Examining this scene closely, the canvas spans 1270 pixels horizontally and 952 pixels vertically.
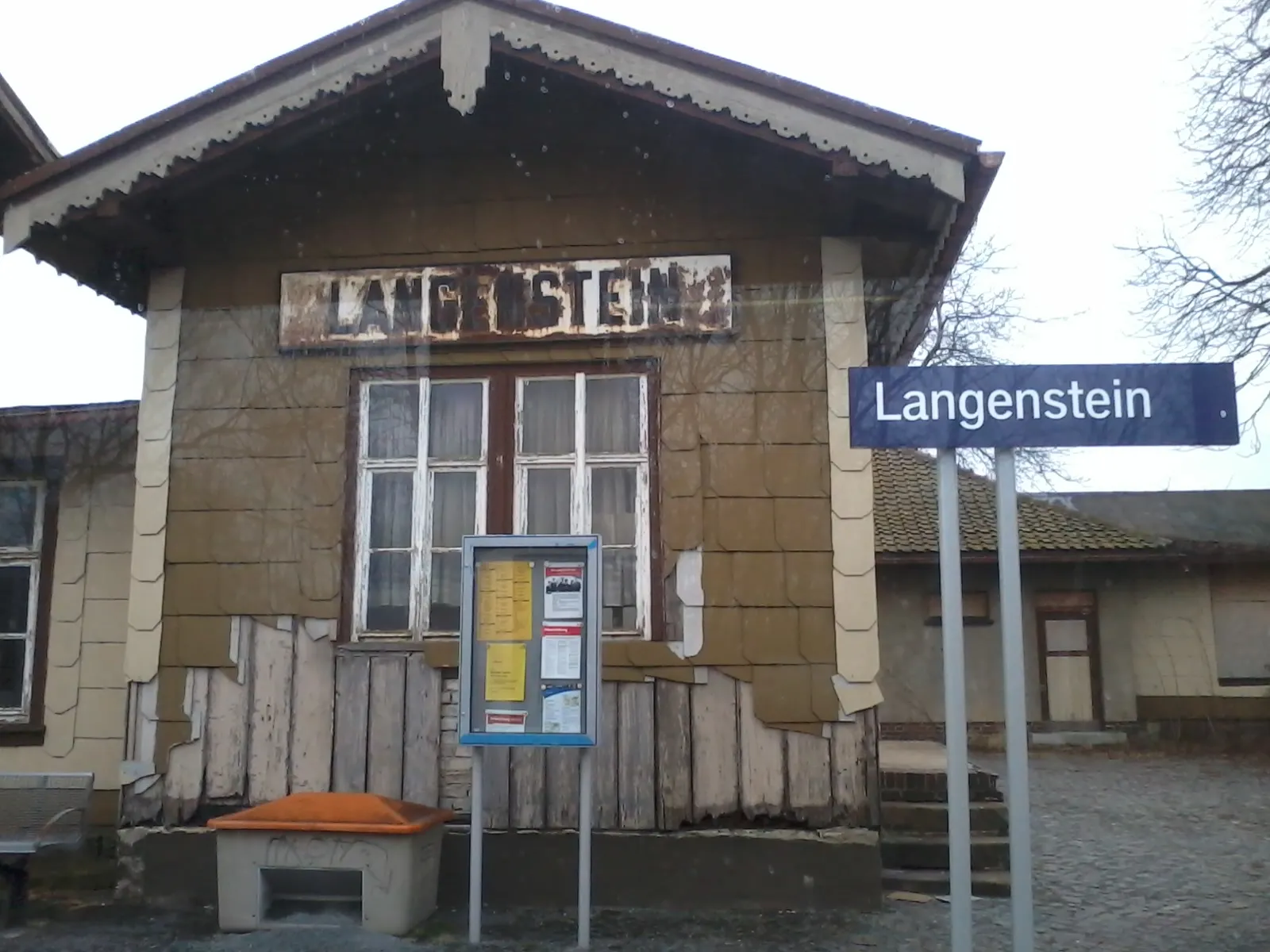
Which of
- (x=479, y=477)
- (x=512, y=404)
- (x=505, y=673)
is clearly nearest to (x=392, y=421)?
(x=479, y=477)

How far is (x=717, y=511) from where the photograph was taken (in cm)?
698

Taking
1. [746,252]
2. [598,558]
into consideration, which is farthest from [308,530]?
[746,252]

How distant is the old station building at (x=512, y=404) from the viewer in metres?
6.79

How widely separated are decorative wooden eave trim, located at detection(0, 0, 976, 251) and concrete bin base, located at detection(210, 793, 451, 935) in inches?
144

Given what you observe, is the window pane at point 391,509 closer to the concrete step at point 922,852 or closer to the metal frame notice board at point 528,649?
the metal frame notice board at point 528,649

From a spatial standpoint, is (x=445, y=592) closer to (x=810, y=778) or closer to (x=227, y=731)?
(x=227, y=731)

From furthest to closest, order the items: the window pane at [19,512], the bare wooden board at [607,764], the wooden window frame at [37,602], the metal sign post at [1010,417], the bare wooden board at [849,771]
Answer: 1. the window pane at [19,512]
2. the wooden window frame at [37,602]
3. the bare wooden board at [607,764]
4. the bare wooden board at [849,771]
5. the metal sign post at [1010,417]

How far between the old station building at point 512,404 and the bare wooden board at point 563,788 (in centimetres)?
2

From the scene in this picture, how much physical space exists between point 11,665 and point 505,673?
410 cm

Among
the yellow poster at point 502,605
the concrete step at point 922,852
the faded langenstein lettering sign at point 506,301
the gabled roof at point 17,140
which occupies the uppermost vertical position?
the gabled roof at point 17,140

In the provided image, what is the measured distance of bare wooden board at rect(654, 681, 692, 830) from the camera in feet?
22.3

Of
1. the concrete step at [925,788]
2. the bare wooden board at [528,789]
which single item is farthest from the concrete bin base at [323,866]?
the concrete step at [925,788]

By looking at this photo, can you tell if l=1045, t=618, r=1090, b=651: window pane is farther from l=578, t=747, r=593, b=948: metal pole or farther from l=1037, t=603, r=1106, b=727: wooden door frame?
l=578, t=747, r=593, b=948: metal pole

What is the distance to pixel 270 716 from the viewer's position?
7121 mm
